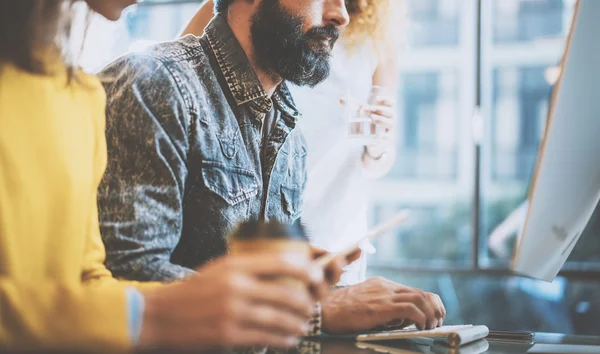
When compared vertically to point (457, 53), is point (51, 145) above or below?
below

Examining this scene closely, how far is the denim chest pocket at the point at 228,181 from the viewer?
1.28m

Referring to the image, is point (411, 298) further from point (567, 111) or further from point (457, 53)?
point (457, 53)

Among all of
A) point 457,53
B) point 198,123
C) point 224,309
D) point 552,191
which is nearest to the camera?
point 224,309

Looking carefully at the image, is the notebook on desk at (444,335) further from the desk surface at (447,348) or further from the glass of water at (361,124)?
the glass of water at (361,124)

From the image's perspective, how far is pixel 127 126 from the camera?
1.17 m

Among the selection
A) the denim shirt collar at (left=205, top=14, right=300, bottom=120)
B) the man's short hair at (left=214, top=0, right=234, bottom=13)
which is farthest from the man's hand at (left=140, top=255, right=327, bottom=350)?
the man's short hair at (left=214, top=0, right=234, bottom=13)

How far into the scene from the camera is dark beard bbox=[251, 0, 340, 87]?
1.50 metres

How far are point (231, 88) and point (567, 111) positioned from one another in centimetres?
65

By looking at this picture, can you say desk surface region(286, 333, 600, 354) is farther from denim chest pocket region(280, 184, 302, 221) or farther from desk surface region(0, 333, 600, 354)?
denim chest pocket region(280, 184, 302, 221)

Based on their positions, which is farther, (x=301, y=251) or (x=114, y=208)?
(x=114, y=208)

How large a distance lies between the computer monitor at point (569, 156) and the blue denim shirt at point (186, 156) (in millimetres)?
537

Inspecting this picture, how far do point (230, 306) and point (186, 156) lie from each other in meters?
0.61

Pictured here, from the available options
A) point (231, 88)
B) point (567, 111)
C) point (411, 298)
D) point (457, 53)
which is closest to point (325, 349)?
point (411, 298)

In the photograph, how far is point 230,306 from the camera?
26.6 inches
